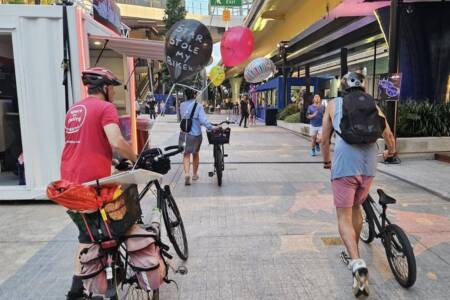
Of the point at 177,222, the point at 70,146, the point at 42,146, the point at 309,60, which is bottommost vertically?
the point at 177,222

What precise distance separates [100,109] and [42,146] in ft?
12.8

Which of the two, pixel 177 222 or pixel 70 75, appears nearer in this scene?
pixel 177 222

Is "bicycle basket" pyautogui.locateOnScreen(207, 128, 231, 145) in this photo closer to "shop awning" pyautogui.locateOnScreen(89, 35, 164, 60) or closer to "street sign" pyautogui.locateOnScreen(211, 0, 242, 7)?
"shop awning" pyautogui.locateOnScreen(89, 35, 164, 60)

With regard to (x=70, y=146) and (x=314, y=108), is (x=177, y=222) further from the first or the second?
(x=314, y=108)

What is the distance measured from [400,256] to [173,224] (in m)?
2.04

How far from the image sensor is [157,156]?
328cm

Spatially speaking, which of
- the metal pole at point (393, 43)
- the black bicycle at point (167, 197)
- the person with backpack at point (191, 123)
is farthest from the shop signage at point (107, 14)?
the metal pole at point (393, 43)

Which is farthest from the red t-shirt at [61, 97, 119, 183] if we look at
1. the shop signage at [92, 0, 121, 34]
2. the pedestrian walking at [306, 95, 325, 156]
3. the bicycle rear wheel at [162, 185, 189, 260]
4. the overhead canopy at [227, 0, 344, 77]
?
the overhead canopy at [227, 0, 344, 77]

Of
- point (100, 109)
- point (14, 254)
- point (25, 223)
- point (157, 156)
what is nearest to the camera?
point (100, 109)

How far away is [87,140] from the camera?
2920 millimetres

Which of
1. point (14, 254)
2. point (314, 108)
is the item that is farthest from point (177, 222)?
point (314, 108)

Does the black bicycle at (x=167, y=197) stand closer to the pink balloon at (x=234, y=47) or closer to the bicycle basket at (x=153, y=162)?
the bicycle basket at (x=153, y=162)

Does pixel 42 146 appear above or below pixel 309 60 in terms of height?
below

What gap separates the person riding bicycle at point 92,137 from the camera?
2893 millimetres
